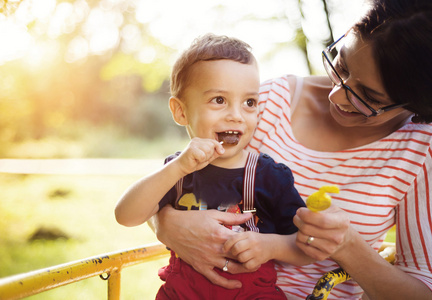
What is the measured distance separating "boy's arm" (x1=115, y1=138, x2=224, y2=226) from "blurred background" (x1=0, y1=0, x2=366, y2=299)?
4.42m

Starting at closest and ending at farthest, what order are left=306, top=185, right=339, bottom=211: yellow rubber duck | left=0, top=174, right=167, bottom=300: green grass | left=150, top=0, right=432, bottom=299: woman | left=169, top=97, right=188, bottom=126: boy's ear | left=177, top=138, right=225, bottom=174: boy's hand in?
left=306, top=185, right=339, bottom=211: yellow rubber duck < left=177, top=138, right=225, bottom=174: boy's hand < left=150, top=0, right=432, bottom=299: woman < left=169, top=97, right=188, bottom=126: boy's ear < left=0, top=174, right=167, bottom=300: green grass

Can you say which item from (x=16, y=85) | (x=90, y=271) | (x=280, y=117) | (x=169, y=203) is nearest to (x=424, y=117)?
(x=280, y=117)

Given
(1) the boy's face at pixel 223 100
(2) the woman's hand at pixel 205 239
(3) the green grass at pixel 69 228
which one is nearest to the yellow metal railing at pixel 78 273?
(2) the woman's hand at pixel 205 239

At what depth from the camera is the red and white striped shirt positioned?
5.59ft

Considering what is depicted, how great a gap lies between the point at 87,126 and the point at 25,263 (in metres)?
5.65

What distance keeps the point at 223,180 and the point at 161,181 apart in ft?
0.91

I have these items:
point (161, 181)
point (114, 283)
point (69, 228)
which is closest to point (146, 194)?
point (161, 181)

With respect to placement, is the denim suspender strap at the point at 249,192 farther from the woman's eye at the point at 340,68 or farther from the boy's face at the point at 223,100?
the woman's eye at the point at 340,68

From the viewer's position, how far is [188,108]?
166cm

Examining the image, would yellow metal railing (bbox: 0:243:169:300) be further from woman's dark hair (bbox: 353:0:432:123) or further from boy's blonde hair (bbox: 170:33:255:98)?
woman's dark hair (bbox: 353:0:432:123)

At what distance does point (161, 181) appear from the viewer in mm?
1479

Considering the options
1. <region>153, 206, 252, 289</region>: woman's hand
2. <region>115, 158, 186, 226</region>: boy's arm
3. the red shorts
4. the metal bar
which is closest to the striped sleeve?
the red shorts

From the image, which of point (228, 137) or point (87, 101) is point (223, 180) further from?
point (87, 101)

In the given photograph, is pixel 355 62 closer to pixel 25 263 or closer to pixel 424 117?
pixel 424 117
